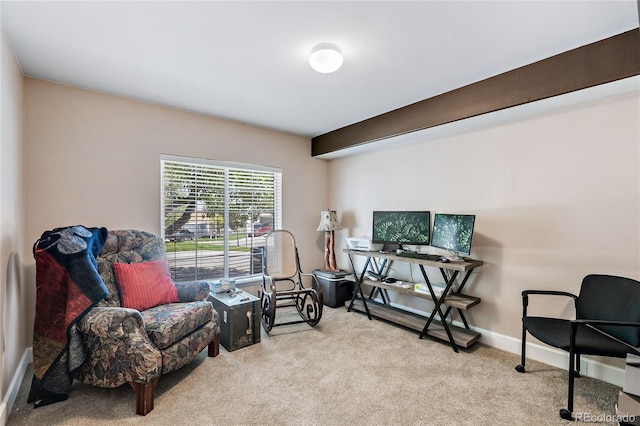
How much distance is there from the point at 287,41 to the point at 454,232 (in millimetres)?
2266

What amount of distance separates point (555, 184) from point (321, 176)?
296cm

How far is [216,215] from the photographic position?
3605 mm

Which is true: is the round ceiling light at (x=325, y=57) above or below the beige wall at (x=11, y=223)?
above

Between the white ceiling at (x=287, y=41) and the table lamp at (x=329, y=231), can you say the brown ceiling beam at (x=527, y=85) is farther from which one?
the table lamp at (x=329, y=231)

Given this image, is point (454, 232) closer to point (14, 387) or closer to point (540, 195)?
point (540, 195)

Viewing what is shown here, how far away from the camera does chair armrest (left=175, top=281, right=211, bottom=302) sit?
→ 262cm

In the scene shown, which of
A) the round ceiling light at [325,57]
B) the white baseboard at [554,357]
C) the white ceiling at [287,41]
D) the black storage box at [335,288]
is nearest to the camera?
the white ceiling at [287,41]

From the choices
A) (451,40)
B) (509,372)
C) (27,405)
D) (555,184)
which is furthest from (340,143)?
(27,405)

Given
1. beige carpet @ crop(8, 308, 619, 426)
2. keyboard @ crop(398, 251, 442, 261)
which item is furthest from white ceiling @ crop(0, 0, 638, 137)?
beige carpet @ crop(8, 308, 619, 426)

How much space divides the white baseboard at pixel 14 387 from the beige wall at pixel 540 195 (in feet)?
11.7

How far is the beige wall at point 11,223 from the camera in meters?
1.82

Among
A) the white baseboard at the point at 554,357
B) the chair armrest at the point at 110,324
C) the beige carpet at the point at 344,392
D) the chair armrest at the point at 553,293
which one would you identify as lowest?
the beige carpet at the point at 344,392

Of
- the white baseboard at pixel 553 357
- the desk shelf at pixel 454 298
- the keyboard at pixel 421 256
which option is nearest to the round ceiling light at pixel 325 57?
the keyboard at pixel 421 256

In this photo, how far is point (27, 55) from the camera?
2.13m
